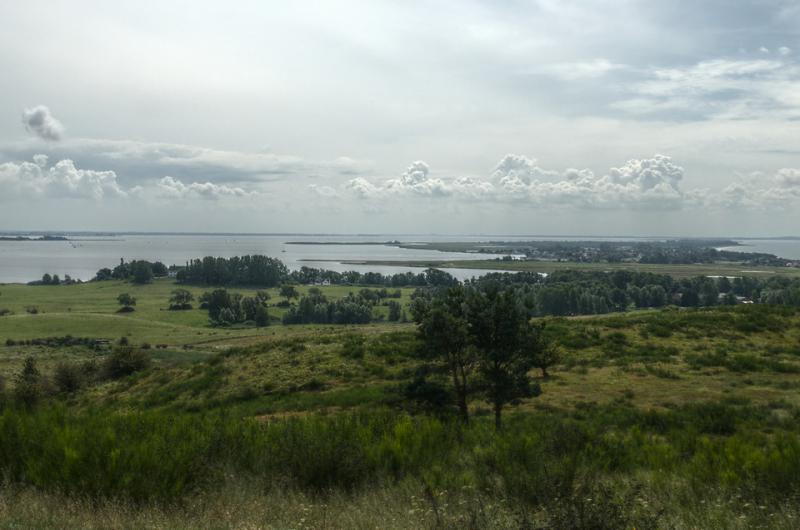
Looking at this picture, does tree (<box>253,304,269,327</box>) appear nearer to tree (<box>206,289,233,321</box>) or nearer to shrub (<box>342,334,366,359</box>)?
tree (<box>206,289,233,321</box>)

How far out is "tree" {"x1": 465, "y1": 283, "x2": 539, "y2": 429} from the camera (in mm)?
11039

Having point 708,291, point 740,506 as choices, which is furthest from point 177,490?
point 708,291

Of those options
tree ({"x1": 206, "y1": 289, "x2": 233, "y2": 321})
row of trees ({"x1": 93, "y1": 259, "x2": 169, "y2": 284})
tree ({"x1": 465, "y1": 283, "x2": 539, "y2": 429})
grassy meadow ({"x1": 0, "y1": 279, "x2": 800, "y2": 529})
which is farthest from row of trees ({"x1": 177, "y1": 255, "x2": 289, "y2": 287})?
tree ({"x1": 465, "y1": 283, "x2": 539, "y2": 429})

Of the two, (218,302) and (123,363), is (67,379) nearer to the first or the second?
(123,363)

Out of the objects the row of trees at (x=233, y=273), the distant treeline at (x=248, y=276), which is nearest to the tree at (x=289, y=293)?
the distant treeline at (x=248, y=276)

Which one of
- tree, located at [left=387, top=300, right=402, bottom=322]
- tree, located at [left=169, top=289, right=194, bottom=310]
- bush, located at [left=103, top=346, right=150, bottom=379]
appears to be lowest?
tree, located at [left=387, top=300, right=402, bottom=322]

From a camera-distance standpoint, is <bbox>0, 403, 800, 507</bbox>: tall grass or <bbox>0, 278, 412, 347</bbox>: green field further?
<bbox>0, 278, 412, 347</bbox>: green field

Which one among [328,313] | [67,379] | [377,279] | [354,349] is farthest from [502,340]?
[377,279]

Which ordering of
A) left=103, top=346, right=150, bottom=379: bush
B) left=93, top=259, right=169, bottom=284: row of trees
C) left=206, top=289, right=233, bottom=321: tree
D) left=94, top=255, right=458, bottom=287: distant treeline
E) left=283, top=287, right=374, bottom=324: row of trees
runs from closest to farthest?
left=103, top=346, right=150, bottom=379: bush < left=283, top=287, right=374, bottom=324: row of trees < left=206, top=289, right=233, bottom=321: tree < left=93, top=259, right=169, bottom=284: row of trees < left=94, top=255, right=458, bottom=287: distant treeline

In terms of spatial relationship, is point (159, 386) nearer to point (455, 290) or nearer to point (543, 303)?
point (455, 290)

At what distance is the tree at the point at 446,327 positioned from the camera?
1087cm

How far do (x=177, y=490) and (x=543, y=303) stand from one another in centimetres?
8415

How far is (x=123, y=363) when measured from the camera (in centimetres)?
2917

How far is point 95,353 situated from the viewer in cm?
5038
